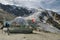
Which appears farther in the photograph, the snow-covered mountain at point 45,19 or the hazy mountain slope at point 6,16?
the hazy mountain slope at point 6,16

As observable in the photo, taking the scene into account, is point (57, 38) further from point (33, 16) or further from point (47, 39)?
point (33, 16)

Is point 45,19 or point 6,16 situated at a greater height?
point 6,16

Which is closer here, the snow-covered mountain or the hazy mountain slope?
the snow-covered mountain

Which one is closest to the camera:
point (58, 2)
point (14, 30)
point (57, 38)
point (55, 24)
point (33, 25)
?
point (58, 2)

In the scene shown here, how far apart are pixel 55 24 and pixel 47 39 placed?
3.23m

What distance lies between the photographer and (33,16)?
36.2 ft

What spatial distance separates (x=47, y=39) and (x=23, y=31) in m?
1.54

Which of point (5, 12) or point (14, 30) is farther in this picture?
point (5, 12)

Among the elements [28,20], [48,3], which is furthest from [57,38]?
[28,20]

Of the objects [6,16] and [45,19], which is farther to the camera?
[45,19]

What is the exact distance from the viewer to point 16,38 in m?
7.71

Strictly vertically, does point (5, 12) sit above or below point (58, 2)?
below

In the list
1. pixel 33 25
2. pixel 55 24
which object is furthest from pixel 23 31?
pixel 55 24

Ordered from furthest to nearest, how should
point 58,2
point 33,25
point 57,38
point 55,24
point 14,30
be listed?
point 55,24
point 33,25
point 14,30
point 57,38
point 58,2
